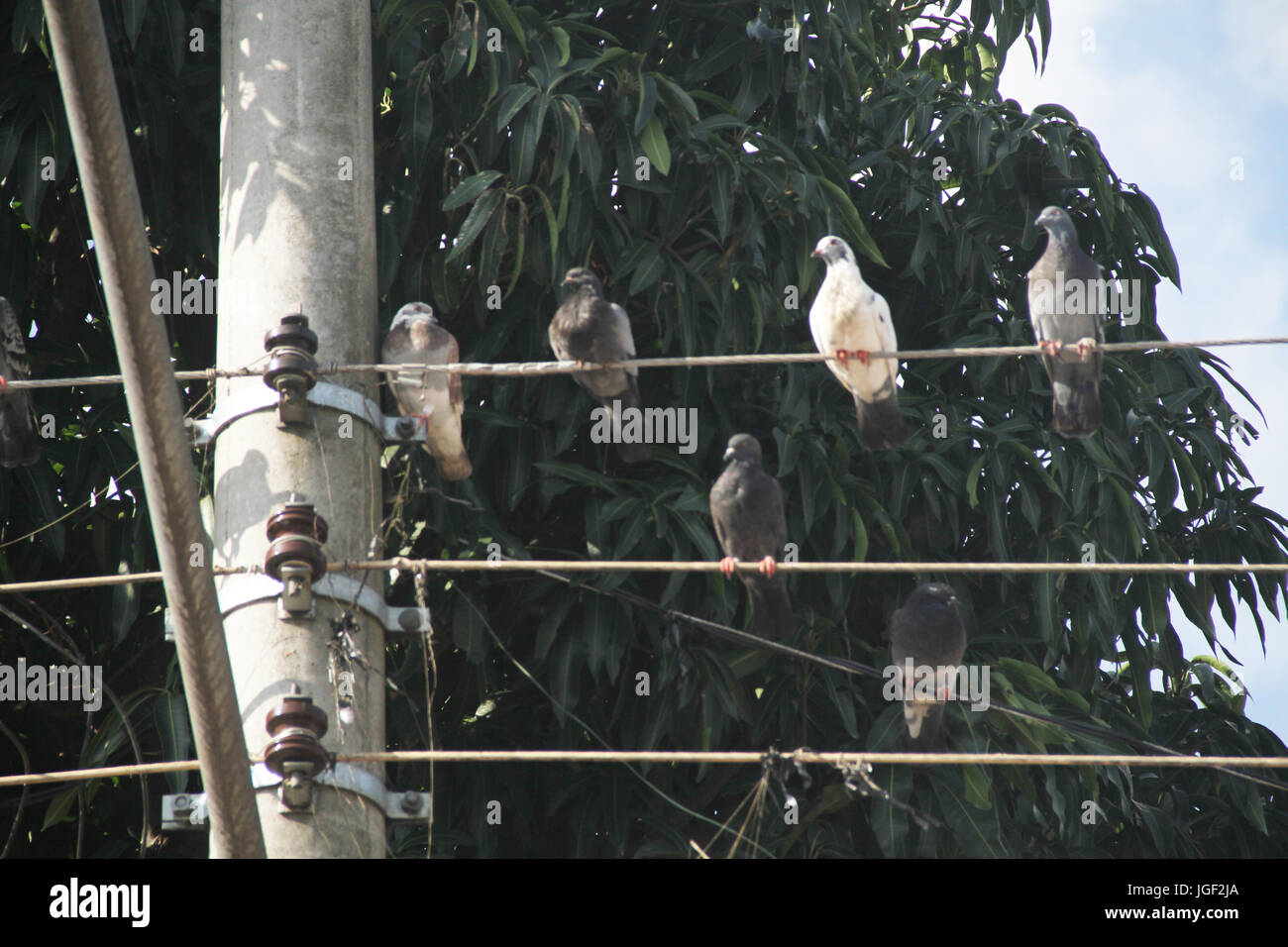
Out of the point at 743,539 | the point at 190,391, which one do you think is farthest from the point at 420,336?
the point at 743,539

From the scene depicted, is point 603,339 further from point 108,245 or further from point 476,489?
point 108,245

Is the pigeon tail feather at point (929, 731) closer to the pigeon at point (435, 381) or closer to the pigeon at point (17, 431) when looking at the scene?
the pigeon at point (435, 381)

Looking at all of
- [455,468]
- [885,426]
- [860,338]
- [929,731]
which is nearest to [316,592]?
[455,468]

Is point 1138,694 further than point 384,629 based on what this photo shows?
Yes

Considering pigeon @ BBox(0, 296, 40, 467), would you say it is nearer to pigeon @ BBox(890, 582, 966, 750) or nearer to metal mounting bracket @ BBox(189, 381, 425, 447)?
metal mounting bracket @ BBox(189, 381, 425, 447)

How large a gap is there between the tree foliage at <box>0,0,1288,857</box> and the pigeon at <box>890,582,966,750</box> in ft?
0.46

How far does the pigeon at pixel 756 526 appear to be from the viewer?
16.1ft

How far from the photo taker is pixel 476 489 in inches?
203

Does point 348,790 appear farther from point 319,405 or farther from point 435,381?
point 435,381

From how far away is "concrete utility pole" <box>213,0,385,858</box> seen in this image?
3.34 meters

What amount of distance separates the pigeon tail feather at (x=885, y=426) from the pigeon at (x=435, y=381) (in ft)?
4.43

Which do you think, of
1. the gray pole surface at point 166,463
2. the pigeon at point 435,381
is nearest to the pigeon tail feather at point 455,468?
the pigeon at point 435,381
